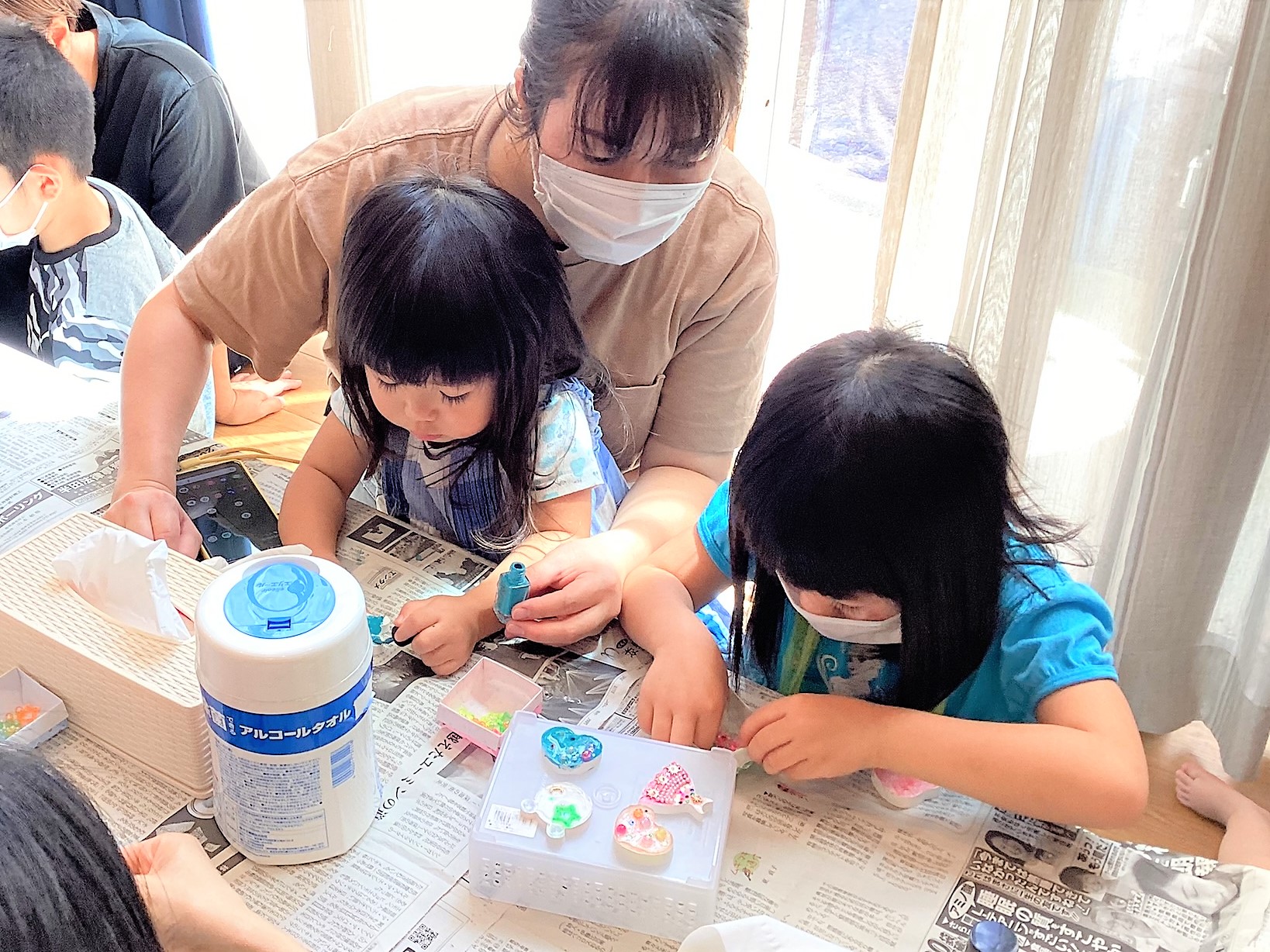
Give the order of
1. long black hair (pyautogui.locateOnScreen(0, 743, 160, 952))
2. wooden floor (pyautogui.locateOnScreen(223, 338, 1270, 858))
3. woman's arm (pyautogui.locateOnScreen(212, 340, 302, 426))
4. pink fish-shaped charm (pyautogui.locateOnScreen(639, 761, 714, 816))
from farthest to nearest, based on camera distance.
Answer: woman's arm (pyautogui.locateOnScreen(212, 340, 302, 426)) → wooden floor (pyautogui.locateOnScreen(223, 338, 1270, 858)) → pink fish-shaped charm (pyautogui.locateOnScreen(639, 761, 714, 816)) → long black hair (pyautogui.locateOnScreen(0, 743, 160, 952))

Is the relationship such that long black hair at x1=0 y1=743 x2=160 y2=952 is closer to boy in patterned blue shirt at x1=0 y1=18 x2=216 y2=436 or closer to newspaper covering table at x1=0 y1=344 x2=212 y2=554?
newspaper covering table at x1=0 y1=344 x2=212 y2=554

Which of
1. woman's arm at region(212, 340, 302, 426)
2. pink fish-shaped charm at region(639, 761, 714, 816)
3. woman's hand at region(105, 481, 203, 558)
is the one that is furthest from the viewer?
woman's arm at region(212, 340, 302, 426)

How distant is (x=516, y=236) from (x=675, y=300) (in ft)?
0.72

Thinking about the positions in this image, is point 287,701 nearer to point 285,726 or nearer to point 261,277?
point 285,726

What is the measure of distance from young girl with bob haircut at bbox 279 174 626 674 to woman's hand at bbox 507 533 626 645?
0.04 meters

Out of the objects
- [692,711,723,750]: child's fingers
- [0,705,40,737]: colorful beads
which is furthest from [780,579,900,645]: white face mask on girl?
[0,705,40,737]: colorful beads

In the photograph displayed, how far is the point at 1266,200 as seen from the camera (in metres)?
1.11

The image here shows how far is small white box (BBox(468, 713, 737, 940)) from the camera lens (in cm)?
64

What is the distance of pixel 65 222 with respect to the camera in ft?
5.54

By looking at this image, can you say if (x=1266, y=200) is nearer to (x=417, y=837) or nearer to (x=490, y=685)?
(x=490, y=685)

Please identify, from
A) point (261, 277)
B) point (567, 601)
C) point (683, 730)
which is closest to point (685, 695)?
point (683, 730)

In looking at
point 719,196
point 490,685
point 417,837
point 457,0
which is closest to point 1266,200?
point 719,196

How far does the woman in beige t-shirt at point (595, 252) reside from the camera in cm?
81

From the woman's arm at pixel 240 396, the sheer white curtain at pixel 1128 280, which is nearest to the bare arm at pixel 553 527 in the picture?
the sheer white curtain at pixel 1128 280
